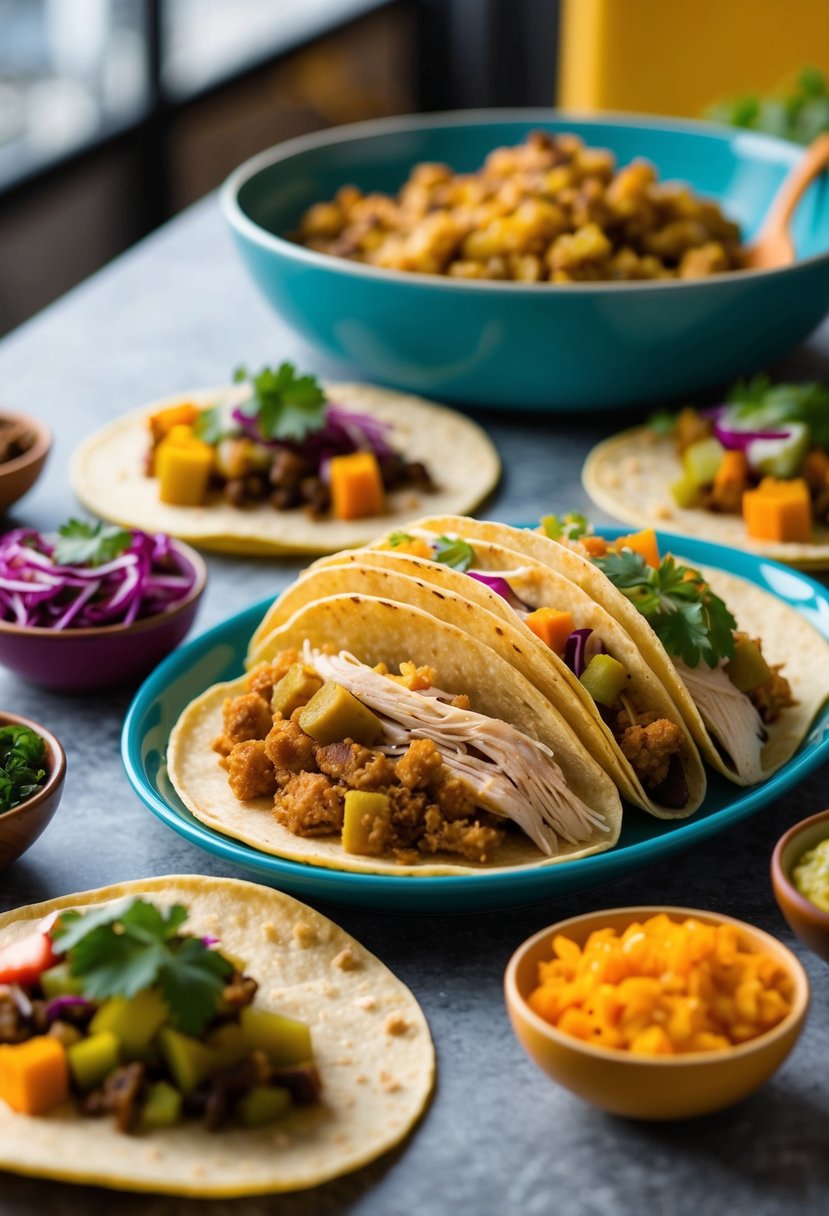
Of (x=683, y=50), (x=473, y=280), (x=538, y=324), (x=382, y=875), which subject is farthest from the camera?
(x=683, y=50)

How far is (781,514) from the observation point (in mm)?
3166

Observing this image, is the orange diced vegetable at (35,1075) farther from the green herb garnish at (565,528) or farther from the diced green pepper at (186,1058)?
the green herb garnish at (565,528)

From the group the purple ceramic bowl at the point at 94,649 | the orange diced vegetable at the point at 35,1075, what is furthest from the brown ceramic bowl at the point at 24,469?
the orange diced vegetable at the point at 35,1075

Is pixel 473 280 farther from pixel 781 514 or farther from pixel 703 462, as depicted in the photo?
pixel 781 514

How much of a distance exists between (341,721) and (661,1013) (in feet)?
2.32

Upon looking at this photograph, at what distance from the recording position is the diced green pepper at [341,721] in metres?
2.16

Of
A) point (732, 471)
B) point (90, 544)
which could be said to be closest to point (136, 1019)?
point (90, 544)

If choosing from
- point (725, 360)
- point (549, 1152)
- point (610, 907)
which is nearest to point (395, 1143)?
point (549, 1152)

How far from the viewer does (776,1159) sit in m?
1.67

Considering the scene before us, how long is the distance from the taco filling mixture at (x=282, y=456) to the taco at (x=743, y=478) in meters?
0.50

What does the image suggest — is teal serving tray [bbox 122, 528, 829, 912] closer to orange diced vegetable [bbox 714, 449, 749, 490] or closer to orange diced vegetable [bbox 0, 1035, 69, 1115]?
orange diced vegetable [bbox 0, 1035, 69, 1115]

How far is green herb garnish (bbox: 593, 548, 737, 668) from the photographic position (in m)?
2.31

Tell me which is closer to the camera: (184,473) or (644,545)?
(644,545)

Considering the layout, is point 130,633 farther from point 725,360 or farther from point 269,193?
point 269,193
